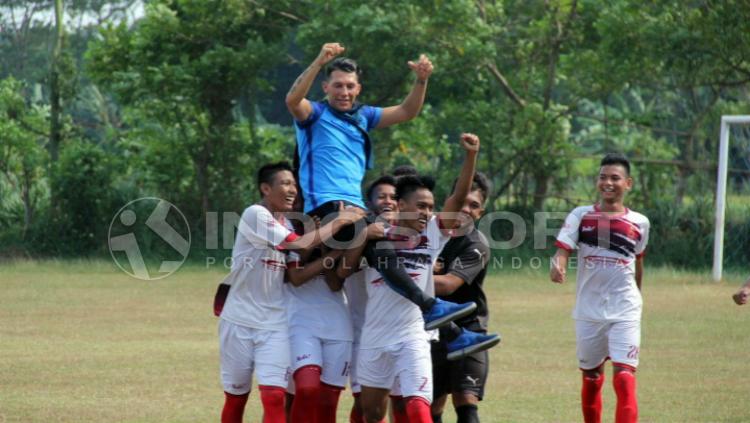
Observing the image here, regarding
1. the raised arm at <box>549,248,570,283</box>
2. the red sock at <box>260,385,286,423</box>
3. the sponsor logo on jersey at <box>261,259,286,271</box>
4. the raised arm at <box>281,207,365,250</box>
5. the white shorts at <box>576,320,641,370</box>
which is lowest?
the red sock at <box>260,385,286,423</box>

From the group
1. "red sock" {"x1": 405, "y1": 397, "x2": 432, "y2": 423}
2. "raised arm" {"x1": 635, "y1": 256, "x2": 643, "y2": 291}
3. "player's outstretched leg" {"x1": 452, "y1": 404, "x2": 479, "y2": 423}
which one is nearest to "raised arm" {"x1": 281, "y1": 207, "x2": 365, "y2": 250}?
"red sock" {"x1": 405, "y1": 397, "x2": 432, "y2": 423}

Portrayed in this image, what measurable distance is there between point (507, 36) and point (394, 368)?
19.0 m

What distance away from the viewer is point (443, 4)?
22969 mm

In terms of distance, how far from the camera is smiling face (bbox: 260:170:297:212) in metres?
7.36

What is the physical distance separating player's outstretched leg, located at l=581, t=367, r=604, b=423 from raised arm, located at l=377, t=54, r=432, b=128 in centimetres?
220

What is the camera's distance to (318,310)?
24.4ft

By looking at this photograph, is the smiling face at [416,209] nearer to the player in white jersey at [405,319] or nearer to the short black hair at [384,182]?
the player in white jersey at [405,319]

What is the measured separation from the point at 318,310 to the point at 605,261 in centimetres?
211

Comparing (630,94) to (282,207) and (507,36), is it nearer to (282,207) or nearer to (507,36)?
(507,36)

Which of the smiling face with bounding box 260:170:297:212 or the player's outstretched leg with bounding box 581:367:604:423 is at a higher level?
the smiling face with bounding box 260:170:297:212

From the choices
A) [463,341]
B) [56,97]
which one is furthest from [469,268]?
[56,97]

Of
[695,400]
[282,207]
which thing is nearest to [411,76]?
[695,400]

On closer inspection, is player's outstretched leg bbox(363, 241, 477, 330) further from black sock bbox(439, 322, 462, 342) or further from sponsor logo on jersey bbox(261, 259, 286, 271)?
sponsor logo on jersey bbox(261, 259, 286, 271)

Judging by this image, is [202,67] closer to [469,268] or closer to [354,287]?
[354,287]
